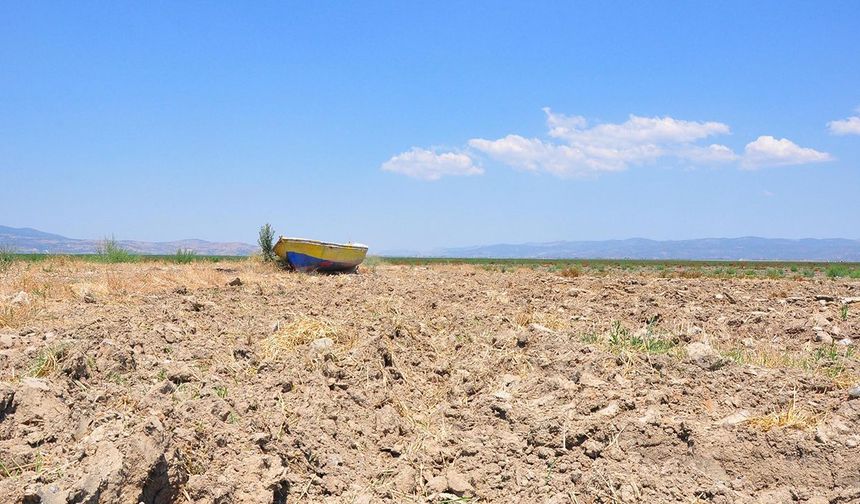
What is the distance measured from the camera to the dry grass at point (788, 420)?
4188 millimetres

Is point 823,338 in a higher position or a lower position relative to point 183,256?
lower

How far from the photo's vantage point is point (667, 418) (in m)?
4.38

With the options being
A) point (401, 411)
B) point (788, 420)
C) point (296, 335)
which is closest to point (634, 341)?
point (788, 420)

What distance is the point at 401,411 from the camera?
516 cm

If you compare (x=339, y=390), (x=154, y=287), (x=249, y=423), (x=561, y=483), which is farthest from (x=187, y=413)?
(x=154, y=287)

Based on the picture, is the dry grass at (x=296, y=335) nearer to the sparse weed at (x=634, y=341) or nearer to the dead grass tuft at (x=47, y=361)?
the dead grass tuft at (x=47, y=361)

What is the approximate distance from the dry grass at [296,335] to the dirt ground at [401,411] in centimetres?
3

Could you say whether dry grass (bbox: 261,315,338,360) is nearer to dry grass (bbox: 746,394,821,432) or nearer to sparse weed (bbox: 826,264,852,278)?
dry grass (bbox: 746,394,821,432)

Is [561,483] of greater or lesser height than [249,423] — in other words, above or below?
below

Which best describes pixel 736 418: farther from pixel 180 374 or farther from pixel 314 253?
pixel 314 253

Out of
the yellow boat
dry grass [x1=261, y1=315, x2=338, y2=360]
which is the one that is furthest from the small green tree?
dry grass [x1=261, y1=315, x2=338, y2=360]

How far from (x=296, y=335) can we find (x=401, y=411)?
176 centimetres

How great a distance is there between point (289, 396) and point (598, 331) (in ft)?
13.5

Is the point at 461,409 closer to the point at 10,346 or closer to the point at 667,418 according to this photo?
the point at 667,418
